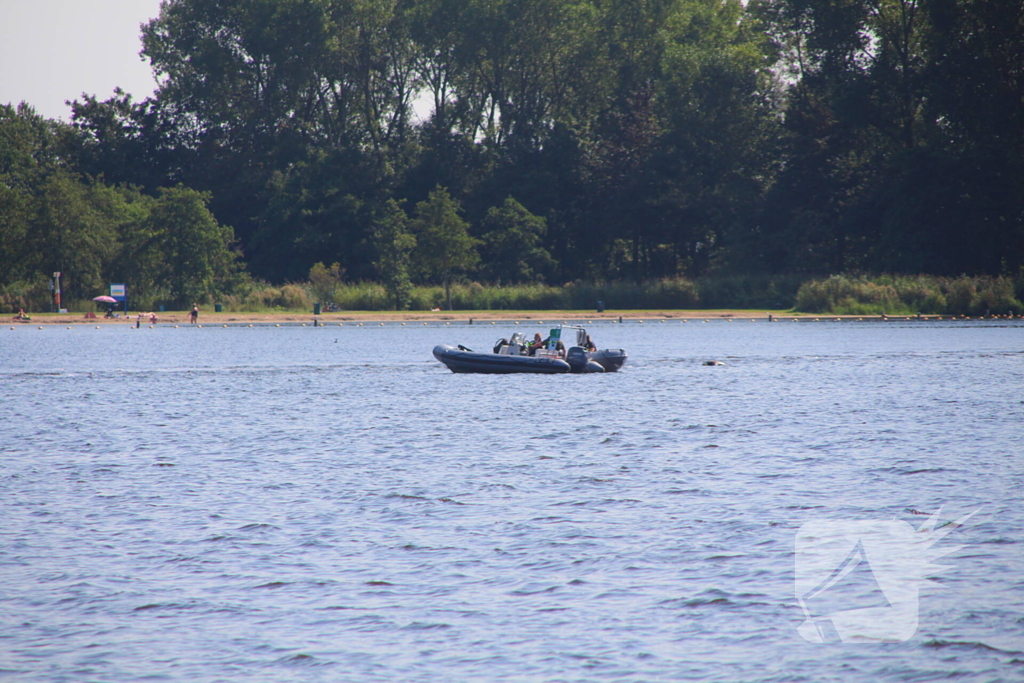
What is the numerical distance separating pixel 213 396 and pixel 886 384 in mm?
23447

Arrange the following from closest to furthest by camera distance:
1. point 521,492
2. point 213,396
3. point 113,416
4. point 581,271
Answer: point 521,492 < point 113,416 < point 213,396 < point 581,271

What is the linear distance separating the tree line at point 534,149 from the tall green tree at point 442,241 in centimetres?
21

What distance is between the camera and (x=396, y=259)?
86.3 meters

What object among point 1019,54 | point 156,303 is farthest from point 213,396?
point 1019,54

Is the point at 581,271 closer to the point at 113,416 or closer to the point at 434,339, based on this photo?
the point at 434,339

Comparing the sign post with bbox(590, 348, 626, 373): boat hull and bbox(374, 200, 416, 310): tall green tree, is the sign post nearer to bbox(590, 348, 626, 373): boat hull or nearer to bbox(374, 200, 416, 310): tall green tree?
bbox(374, 200, 416, 310): tall green tree

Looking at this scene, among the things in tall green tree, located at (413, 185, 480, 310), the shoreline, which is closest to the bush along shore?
the shoreline

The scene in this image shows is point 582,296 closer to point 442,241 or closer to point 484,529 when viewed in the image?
point 442,241

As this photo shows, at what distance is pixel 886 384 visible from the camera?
41344 millimetres

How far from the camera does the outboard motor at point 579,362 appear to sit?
43.0 metres

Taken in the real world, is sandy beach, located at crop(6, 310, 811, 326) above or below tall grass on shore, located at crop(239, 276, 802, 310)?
below

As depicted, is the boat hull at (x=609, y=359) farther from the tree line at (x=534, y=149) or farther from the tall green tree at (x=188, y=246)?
the tall green tree at (x=188, y=246)

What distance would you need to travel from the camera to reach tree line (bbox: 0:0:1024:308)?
87.5m

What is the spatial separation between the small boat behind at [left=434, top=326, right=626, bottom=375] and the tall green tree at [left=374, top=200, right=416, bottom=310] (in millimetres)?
43069
